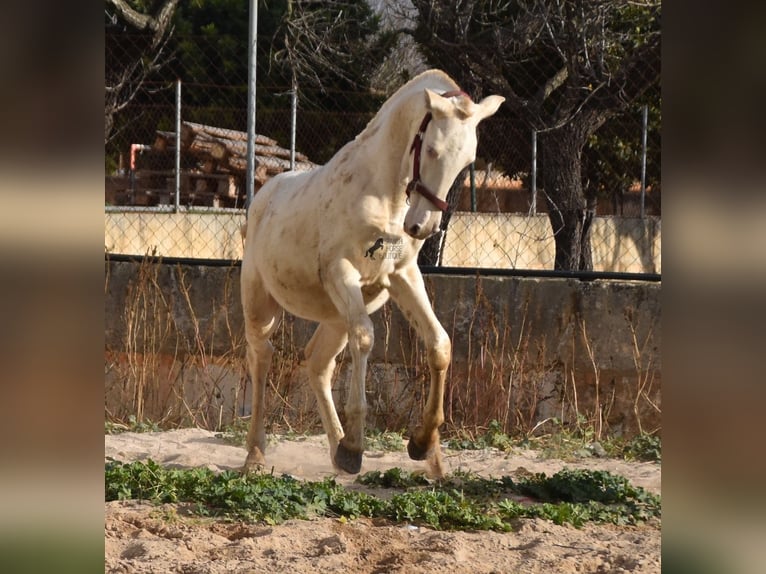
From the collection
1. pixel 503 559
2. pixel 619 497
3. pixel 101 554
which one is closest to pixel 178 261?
pixel 619 497

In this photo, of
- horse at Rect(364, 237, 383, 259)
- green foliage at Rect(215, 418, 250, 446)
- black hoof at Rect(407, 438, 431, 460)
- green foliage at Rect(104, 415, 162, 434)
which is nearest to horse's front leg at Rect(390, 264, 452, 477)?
black hoof at Rect(407, 438, 431, 460)

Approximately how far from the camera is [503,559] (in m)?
4.66

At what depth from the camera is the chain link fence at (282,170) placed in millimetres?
12422

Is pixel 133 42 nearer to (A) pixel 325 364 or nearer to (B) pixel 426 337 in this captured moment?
(A) pixel 325 364

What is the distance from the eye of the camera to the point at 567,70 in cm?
1191

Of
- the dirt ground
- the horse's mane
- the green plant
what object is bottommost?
the green plant

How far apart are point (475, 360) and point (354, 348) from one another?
3.13 metres

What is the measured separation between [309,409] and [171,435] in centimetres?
149

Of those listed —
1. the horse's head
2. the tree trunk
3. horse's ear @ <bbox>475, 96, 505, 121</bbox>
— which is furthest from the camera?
the tree trunk

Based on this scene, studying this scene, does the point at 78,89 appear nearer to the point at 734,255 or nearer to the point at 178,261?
the point at 734,255

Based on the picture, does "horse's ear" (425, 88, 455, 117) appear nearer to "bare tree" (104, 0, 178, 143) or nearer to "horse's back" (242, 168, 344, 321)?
"horse's back" (242, 168, 344, 321)

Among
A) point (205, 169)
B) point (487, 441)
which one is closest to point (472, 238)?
point (205, 169)

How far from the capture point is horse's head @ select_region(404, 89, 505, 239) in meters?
5.27

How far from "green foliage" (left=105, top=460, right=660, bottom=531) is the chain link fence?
172 inches
